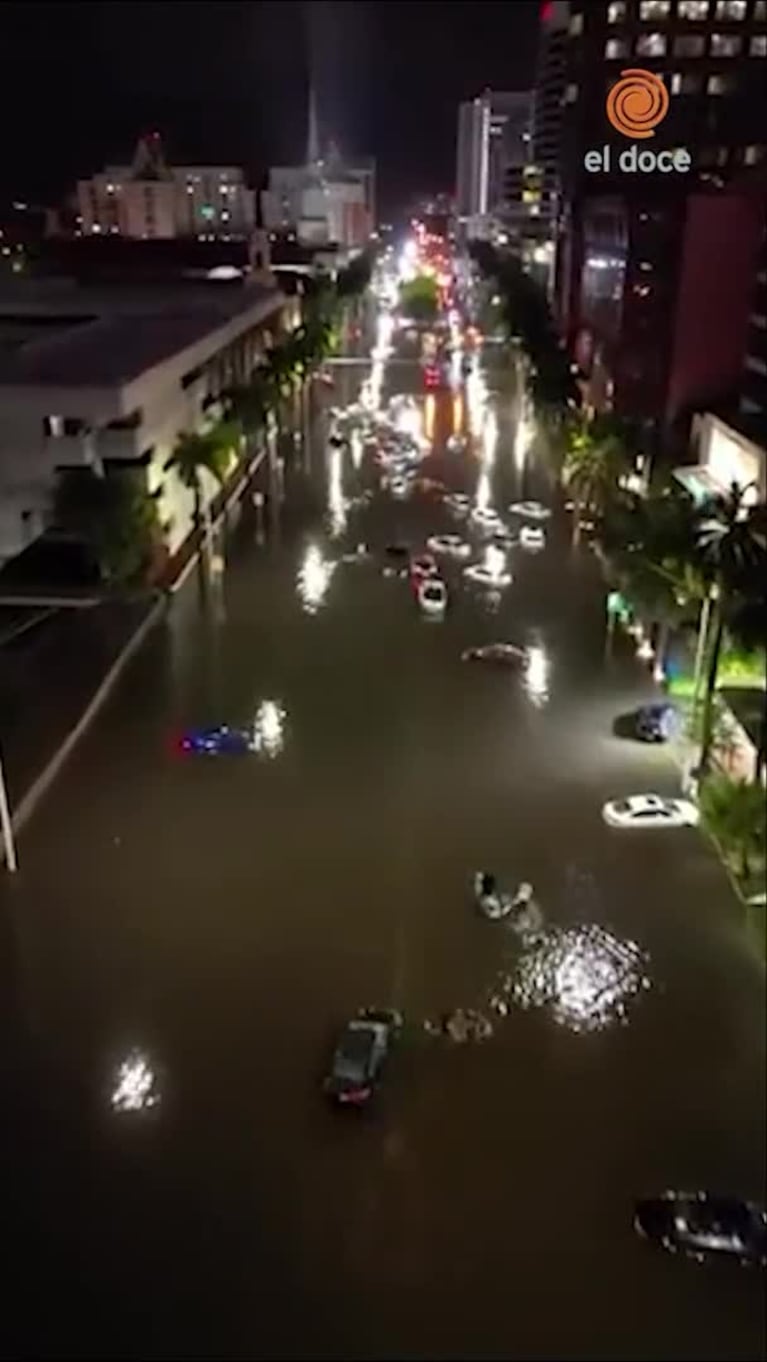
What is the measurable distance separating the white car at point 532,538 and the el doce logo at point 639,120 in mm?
8434

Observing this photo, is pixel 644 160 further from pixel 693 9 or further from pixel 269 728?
pixel 693 9

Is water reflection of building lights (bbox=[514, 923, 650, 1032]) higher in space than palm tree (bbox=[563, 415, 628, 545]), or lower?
lower

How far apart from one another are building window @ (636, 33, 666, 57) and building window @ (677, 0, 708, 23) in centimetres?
41

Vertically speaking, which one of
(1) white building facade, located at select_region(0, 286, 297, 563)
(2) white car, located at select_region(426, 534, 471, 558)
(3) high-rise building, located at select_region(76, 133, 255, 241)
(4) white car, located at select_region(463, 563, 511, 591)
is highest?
(3) high-rise building, located at select_region(76, 133, 255, 241)

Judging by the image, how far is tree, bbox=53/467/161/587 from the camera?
15391 millimetres

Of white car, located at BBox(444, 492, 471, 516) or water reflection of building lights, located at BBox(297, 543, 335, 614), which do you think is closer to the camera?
water reflection of building lights, located at BBox(297, 543, 335, 614)

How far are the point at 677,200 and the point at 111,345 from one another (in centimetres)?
831

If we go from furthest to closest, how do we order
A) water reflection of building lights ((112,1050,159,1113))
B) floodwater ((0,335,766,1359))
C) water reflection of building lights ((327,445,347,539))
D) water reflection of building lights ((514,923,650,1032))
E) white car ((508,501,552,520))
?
white car ((508,501,552,520)), water reflection of building lights ((327,445,347,539)), water reflection of building lights ((514,923,650,1032)), water reflection of building lights ((112,1050,159,1113)), floodwater ((0,335,766,1359))

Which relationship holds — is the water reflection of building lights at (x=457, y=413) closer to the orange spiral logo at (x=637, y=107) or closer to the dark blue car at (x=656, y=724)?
the dark blue car at (x=656, y=724)

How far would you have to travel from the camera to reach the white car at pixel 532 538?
63.4 ft

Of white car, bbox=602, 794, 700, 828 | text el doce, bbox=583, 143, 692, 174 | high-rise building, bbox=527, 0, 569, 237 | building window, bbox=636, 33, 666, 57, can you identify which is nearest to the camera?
text el doce, bbox=583, 143, 692, 174

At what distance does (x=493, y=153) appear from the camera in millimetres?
61969

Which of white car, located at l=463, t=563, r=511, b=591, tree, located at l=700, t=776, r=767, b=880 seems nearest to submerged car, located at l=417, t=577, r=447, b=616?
white car, located at l=463, t=563, r=511, b=591

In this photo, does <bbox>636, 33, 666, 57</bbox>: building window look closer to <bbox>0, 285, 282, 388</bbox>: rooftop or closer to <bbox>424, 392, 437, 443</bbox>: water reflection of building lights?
<bbox>0, 285, 282, 388</bbox>: rooftop
